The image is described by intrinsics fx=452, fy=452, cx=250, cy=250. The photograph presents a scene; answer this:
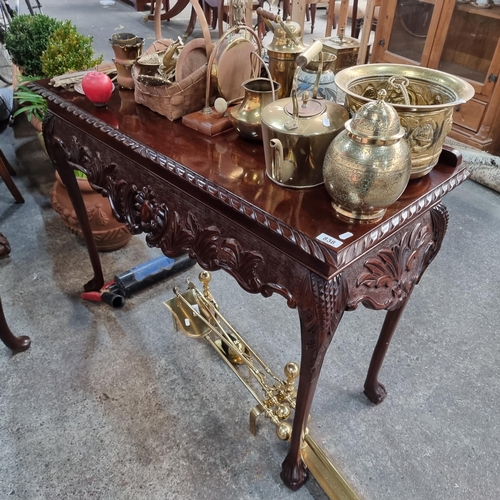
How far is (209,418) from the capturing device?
4.14 ft

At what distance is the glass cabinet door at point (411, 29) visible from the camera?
2.66 metres

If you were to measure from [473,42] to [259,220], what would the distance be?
7.98 feet

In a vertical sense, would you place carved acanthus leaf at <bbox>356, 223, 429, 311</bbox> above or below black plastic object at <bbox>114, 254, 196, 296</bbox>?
above

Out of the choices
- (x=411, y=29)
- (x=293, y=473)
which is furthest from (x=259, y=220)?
(x=411, y=29)

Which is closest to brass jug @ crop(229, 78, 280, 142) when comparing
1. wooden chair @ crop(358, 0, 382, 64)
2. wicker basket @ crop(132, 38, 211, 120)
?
wicker basket @ crop(132, 38, 211, 120)

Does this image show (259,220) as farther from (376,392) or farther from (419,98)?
(376,392)

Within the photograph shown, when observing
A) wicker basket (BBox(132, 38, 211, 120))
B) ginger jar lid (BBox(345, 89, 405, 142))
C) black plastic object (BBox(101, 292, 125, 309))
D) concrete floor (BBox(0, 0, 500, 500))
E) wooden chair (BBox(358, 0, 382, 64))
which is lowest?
concrete floor (BBox(0, 0, 500, 500))

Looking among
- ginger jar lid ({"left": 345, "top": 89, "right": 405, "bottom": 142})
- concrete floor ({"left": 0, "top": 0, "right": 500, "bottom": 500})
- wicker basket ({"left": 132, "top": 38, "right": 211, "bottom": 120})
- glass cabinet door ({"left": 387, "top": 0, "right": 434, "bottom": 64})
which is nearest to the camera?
ginger jar lid ({"left": 345, "top": 89, "right": 405, "bottom": 142})

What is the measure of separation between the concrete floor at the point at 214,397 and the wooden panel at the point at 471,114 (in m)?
1.07

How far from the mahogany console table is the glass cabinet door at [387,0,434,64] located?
2.23 meters

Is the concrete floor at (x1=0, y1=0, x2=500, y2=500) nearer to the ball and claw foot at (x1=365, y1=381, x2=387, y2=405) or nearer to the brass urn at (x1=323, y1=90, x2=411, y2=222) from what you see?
the ball and claw foot at (x1=365, y1=381, x2=387, y2=405)

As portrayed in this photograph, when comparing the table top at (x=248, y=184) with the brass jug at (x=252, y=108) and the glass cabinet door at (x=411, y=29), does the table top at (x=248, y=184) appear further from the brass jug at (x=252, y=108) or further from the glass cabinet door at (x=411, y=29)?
the glass cabinet door at (x=411, y=29)

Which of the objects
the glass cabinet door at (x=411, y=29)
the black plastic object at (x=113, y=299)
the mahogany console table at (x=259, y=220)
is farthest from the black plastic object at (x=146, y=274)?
the glass cabinet door at (x=411, y=29)

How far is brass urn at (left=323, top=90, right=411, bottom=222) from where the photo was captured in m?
0.63
